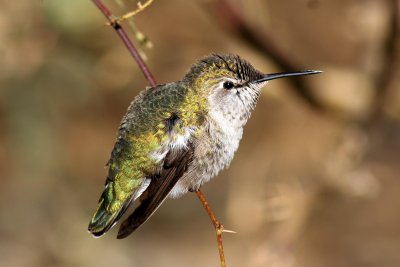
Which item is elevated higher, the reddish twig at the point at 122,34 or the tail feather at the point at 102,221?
the reddish twig at the point at 122,34

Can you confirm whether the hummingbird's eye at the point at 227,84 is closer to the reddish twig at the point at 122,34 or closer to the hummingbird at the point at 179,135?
the hummingbird at the point at 179,135

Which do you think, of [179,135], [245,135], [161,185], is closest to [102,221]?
[161,185]

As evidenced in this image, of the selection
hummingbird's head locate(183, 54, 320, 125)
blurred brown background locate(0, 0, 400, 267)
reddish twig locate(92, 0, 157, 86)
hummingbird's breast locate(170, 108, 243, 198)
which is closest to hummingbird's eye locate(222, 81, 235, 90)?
hummingbird's head locate(183, 54, 320, 125)

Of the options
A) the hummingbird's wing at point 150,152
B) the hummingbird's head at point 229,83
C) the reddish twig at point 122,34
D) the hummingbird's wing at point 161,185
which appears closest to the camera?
the reddish twig at point 122,34

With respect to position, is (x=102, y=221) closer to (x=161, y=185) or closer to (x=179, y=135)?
(x=161, y=185)

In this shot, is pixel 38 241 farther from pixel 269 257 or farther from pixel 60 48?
pixel 269 257

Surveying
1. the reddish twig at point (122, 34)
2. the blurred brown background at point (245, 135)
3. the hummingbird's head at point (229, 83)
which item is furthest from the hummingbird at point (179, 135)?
the blurred brown background at point (245, 135)

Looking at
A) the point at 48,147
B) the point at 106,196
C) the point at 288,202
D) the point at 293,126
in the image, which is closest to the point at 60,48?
the point at 48,147

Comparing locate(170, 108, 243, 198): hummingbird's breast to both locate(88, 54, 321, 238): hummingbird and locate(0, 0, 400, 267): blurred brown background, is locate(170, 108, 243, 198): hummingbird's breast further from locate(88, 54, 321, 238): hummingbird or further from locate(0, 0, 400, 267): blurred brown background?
locate(0, 0, 400, 267): blurred brown background

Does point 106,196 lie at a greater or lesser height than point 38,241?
greater
